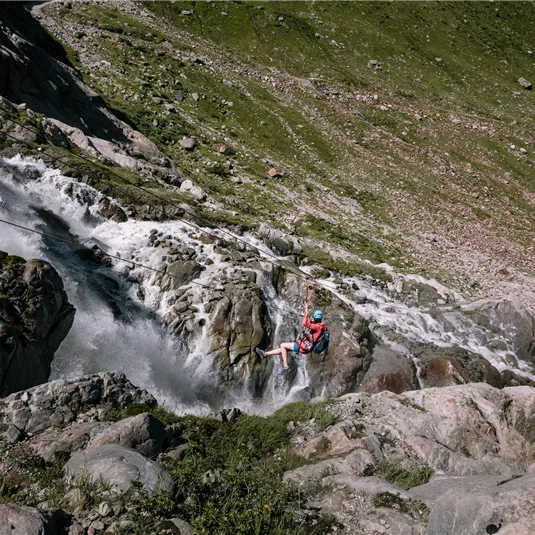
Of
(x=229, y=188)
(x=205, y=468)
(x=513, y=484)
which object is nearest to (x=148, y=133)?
(x=229, y=188)

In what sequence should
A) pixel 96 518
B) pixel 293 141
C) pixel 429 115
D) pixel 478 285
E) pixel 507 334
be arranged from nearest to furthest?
pixel 96 518
pixel 507 334
pixel 478 285
pixel 293 141
pixel 429 115

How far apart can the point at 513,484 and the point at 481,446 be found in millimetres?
A: 4963

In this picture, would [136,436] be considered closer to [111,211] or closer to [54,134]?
[111,211]

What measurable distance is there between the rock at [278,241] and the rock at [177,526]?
69.7 ft

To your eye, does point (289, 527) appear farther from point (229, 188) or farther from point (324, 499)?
point (229, 188)

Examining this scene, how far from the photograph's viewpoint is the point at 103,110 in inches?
1474

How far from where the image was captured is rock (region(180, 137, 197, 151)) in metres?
41.0

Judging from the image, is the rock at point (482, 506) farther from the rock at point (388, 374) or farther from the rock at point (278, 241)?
the rock at point (278, 241)

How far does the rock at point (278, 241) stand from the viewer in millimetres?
28266

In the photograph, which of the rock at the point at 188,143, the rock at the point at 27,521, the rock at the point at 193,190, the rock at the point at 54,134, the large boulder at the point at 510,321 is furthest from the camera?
the rock at the point at 188,143

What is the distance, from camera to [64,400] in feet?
37.6

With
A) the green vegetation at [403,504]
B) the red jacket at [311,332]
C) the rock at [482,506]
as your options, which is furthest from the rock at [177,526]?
the red jacket at [311,332]

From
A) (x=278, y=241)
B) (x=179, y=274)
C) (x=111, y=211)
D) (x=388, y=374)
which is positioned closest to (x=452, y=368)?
(x=388, y=374)

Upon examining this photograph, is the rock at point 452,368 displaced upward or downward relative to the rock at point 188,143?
upward
